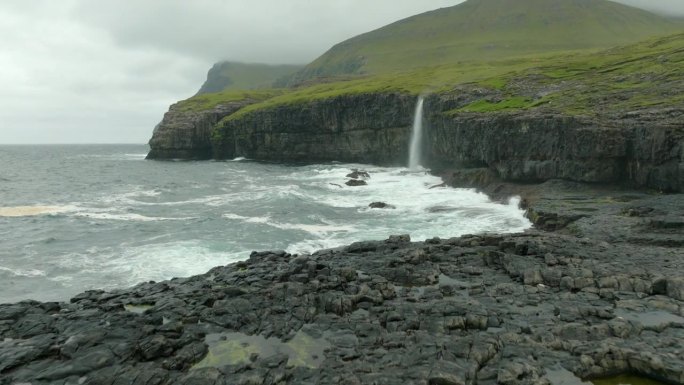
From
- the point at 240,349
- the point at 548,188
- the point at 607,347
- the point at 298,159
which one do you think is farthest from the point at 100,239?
the point at 298,159

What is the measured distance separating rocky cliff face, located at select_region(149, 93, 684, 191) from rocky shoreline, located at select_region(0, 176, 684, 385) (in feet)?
39.9

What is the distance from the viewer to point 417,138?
80.2 metres

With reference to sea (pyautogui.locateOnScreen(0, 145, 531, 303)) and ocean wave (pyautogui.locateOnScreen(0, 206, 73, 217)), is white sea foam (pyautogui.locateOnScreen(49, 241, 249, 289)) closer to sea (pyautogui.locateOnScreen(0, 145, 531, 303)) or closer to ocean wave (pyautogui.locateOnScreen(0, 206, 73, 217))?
sea (pyautogui.locateOnScreen(0, 145, 531, 303))

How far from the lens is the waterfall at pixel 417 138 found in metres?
78.4

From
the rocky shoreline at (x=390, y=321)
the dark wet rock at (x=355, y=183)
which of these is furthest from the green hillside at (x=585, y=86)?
the rocky shoreline at (x=390, y=321)

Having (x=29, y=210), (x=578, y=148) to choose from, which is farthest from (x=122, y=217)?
(x=578, y=148)

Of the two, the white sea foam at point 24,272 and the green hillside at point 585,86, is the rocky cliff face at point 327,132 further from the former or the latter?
the white sea foam at point 24,272

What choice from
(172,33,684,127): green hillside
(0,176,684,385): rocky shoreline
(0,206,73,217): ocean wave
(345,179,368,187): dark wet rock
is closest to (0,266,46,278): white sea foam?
(0,176,684,385): rocky shoreline

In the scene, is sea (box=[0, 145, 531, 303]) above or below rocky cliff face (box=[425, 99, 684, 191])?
below

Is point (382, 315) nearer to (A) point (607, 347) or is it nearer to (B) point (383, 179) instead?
(A) point (607, 347)

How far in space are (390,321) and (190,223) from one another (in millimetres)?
27999

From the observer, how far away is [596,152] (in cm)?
4041

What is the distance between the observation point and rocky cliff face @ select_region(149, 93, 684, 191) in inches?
1487

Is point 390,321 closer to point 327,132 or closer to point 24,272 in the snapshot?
point 24,272
